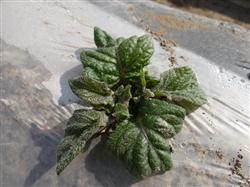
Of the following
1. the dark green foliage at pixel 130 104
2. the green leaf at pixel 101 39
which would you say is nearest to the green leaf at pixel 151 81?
the dark green foliage at pixel 130 104

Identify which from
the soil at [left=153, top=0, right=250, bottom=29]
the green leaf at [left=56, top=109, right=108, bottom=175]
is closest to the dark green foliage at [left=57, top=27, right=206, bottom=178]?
the green leaf at [left=56, top=109, right=108, bottom=175]

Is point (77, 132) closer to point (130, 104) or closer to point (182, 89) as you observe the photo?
point (130, 104)

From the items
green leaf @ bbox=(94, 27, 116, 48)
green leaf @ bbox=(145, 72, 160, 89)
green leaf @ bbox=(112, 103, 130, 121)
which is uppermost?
green leaf @ bbox=(94, 27, 116, 48)

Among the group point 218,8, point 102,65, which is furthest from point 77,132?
point 218,8

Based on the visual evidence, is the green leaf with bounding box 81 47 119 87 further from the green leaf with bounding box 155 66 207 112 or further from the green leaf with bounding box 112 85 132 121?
the green leaf with bounding box 155 66 207 112

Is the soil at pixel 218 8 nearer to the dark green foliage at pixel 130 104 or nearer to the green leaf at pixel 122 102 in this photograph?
the dark green foliage at pixel 130 104
